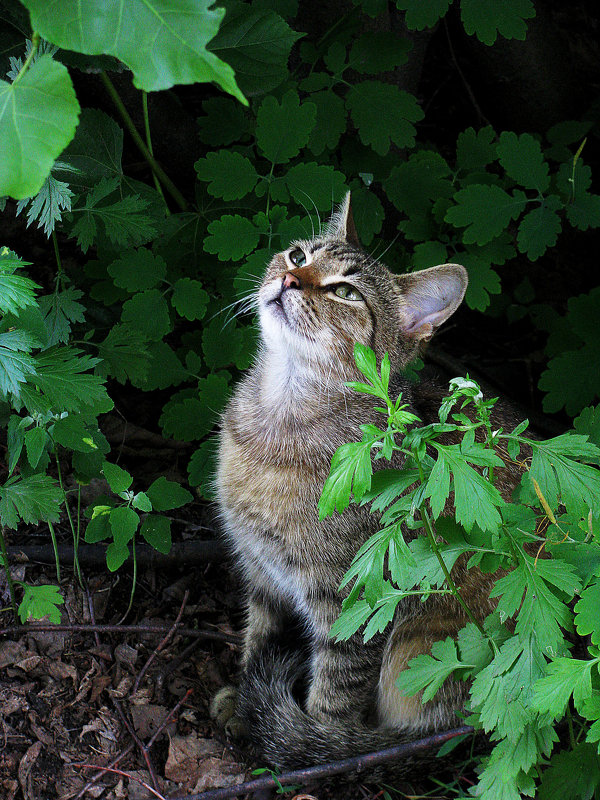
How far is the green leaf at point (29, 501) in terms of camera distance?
2799 millimetres

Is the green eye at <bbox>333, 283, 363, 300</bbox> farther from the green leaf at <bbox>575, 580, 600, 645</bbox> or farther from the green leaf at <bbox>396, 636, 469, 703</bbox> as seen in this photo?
the green leaf at <bbox>575, 580, 600, 645</bbox>

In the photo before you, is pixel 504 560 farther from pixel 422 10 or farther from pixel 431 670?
pixel 422 10

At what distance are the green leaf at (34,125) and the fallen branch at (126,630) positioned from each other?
2.23m

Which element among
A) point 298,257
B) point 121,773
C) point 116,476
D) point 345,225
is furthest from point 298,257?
point 121,773

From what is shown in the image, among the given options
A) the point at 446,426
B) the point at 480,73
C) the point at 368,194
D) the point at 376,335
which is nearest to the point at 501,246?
the point at 368,194

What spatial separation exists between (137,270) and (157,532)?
124 cm

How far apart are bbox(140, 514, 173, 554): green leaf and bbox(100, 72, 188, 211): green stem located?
170 cm

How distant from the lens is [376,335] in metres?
3.29

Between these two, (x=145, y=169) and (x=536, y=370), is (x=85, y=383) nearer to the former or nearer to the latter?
(x=145, y=169)

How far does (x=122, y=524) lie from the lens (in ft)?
10.5

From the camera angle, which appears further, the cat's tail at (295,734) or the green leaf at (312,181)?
the green leaf at (312,181)

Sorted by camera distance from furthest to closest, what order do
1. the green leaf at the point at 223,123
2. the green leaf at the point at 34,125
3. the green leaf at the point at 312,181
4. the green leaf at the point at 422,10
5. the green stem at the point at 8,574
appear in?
the green leaf at the point at 223,123 → the green leaf at the point at 312,181 → the green leaf at the point at 422,10 → the green stem at the point at 8,574 → the green leaf at the point at 34,125

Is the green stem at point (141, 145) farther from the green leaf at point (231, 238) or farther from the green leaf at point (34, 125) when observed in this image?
the green leaf at point (34, 125)

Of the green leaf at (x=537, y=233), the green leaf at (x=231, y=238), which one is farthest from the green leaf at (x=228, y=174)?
the green leaf at (x=537, y=233)
